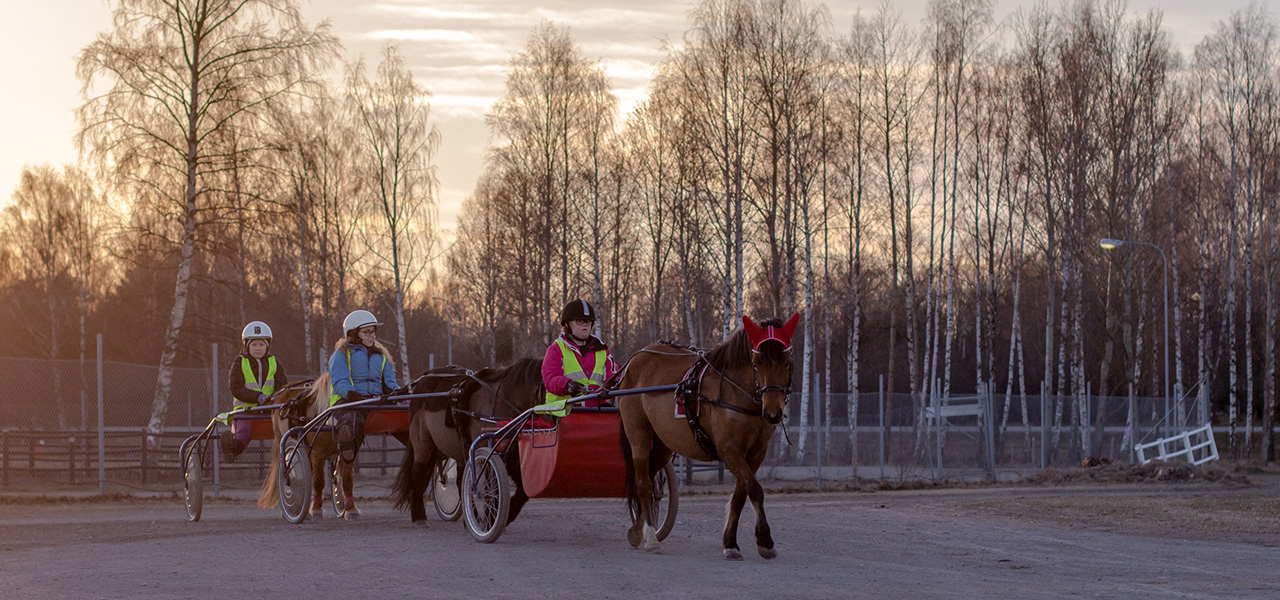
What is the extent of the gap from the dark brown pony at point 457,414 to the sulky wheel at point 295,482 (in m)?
0.85

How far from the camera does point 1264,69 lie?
110 ft

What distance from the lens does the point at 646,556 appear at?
873 centimetres

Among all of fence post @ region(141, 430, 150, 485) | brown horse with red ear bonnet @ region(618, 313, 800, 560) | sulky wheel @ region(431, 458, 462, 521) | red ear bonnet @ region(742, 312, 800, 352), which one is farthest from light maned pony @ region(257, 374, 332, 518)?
fence post @ region(141, 430, 150, 485)

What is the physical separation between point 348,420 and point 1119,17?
28.9m

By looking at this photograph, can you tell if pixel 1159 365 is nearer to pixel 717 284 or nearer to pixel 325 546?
pixel 717 284

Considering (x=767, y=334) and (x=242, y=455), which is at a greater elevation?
(x=767, y=334)

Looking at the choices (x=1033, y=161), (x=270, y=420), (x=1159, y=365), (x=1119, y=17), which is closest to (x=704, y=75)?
(x=1033, y=161)

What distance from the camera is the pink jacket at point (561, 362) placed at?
9.27m

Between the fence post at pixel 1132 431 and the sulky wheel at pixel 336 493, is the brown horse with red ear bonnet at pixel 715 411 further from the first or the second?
the fence post at pixel 1132 431

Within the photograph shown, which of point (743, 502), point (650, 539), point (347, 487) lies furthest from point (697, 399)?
point (347, 487)

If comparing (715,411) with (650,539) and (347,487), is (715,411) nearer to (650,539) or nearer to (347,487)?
(650,539)

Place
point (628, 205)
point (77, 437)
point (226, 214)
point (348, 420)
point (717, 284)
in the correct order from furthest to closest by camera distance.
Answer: point (717, 284) → point (628, 205) → point (226, 214) → point (77, 437) → point (348, 420)

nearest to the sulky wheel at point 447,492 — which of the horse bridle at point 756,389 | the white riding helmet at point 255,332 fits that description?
the white riding helmet at point 255,332

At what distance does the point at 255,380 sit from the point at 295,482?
1.56 m
